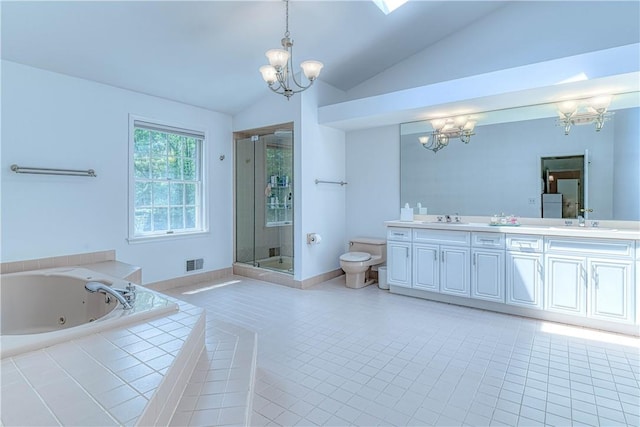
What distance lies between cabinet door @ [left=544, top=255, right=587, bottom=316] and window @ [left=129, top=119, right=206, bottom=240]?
13.6 feet

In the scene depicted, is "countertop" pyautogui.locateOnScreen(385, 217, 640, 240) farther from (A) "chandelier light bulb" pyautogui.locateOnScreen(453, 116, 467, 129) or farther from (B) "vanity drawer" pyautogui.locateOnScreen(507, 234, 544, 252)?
(A) "chandelier light bulb" pyautogui.locateOnScreen(453, 116, 467, 129)

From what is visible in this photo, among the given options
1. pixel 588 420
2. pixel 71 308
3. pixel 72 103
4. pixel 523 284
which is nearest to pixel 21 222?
pixel 71 308

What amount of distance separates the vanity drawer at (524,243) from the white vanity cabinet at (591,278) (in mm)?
64

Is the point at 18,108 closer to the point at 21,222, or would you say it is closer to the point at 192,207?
the point at 21,222

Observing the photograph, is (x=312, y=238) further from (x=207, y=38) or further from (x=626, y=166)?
(x=626, y=166)

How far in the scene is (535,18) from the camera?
359cm

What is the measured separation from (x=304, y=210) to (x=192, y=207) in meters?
1.60

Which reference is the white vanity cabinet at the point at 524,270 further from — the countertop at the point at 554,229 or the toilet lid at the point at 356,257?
the toilet lid at the point at 356,257

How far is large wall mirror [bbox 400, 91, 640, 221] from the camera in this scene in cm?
326

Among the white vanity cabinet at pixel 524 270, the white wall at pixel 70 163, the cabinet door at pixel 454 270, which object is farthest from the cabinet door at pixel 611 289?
the white wall at pixel 70 163

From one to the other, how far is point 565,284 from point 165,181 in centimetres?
454

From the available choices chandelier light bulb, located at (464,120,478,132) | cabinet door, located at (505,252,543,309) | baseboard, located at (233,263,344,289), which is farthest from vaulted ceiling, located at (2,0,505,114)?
cabinet door, located at (505,252,543,309)

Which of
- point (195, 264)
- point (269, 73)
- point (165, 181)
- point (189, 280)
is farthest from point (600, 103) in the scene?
point (189, 280)

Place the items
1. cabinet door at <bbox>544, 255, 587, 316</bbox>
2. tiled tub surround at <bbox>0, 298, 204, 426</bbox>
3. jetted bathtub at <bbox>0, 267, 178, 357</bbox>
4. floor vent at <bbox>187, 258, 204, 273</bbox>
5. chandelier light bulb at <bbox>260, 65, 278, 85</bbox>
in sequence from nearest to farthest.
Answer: tiled tub surround at <bbox>0, 298, 204, 426</bbox>
jetted bathtub at <bbox>0, 267, 178, 357</bbox>
chandelier light bulb at <bbox>260, 65, 278, 85</bbox>
cabinet door at <bbox>544, 255, 587, 316</bbox>
floor vent at <bbox>187, 258, 204, 273</bbox>
